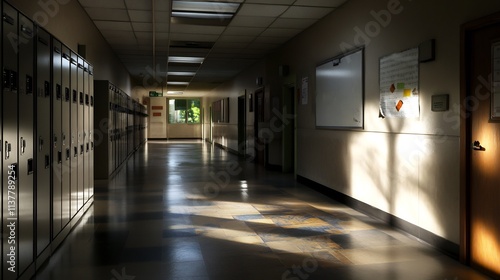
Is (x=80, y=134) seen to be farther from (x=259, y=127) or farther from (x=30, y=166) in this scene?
(x=259, y=127)

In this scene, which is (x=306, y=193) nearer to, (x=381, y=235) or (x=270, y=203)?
(x=270, y=203)

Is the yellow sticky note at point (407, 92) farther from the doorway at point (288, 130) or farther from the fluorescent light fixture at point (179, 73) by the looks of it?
the fluorescent light fixture at point (179, 73)

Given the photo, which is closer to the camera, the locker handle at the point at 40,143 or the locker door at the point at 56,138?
the locker handle at the point at 40,143

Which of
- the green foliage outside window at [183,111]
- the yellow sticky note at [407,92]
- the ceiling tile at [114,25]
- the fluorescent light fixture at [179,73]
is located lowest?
the yellow sticky note at [407,92]

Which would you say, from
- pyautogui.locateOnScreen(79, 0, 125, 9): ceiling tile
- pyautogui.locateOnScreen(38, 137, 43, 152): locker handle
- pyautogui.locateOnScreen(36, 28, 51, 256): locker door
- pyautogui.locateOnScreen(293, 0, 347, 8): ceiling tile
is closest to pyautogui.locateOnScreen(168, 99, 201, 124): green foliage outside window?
pyautogui.locateOnScreen(79, 0, 125, 9): ceiling tile

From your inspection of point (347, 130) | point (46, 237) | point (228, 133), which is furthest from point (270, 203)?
point (228, 133)

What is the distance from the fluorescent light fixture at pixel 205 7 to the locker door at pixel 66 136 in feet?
8.52

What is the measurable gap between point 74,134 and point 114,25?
3.56 metres

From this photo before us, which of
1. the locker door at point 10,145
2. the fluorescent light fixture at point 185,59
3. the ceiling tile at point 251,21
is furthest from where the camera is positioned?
the fluorescent light fixture at point 185,59

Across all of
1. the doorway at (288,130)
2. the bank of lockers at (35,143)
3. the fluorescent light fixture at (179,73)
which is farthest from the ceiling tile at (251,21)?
the fluorescent light fixture at (179,73)

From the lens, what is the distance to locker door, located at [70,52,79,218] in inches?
174

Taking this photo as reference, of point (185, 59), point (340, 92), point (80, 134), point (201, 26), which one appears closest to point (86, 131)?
point (80, 134)

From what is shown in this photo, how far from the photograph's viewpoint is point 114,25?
7543 millimetres

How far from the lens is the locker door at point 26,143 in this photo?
2.83 meters
